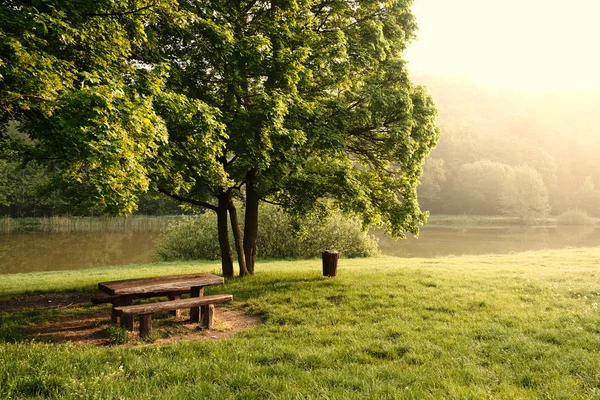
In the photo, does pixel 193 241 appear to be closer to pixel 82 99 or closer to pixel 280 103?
pixel 280 103

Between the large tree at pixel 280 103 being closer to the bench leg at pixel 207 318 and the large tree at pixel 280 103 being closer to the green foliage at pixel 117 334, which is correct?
the green foliage at pixel 117 334

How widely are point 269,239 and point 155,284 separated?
18.7m

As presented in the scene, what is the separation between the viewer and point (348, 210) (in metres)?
10.8

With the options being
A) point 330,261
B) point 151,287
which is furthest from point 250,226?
point 151,287

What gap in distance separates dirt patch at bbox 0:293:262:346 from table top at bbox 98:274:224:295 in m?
0.74

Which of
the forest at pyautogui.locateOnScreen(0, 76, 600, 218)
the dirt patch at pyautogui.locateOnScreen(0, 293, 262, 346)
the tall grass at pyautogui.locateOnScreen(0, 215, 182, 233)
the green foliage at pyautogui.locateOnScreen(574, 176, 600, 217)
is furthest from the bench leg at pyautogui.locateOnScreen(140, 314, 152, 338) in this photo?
the green foliage at pyautogui.locateOnScreen(574, 176, 600, 217)

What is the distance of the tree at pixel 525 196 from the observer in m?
80.4

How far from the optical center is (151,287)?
7.48 metres

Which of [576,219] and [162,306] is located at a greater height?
[162,306]

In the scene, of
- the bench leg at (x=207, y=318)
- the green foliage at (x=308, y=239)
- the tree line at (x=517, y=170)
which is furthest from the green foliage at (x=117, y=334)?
the tree line at (x=517, y=170)

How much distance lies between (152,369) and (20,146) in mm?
6946

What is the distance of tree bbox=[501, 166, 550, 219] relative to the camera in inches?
3164

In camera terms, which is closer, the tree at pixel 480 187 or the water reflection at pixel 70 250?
the water reflection at pixel 70 250

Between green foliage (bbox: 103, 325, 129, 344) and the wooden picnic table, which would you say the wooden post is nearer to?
the wooden picnic table
